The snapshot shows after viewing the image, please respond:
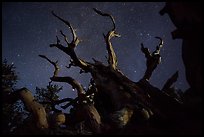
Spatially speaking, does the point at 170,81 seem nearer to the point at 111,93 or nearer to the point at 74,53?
the point at 111,93

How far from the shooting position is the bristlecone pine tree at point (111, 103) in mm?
10477

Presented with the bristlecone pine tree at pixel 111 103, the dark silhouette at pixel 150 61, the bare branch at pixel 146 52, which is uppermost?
the bare branch at pixel 146 52

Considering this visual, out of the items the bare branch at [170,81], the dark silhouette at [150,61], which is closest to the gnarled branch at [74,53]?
the dark silhouette at [150,61]

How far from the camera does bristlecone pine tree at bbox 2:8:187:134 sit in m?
10.5

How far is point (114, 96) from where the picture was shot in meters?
12.8

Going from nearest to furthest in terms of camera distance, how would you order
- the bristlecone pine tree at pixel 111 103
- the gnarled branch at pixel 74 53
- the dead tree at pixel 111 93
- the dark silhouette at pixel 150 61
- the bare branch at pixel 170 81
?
the bristlecone pine tree at pixel 111 103, the dead tree at pixel 111 93, the gnarled branch at pixel 74 53, the bare branch at pixel 170 81, the dark silhouette at pixel 150 61

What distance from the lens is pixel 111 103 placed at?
44.5 feet

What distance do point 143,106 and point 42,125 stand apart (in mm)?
4890

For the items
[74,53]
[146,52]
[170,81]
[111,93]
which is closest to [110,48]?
[146,52]

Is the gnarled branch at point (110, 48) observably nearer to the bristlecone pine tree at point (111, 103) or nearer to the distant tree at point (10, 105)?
the bristlecone pine tree at point (111, 103)

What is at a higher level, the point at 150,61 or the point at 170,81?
the point at 150,61

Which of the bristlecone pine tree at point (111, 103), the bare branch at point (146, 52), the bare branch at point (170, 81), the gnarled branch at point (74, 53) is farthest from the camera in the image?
the bare branch at point (146, 52)

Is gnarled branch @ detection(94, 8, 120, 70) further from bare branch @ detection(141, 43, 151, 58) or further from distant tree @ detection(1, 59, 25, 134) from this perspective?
distant tree @ detection(1, 59, 25, 134)

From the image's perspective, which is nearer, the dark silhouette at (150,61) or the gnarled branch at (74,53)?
the gnarled branch at (74,53)
